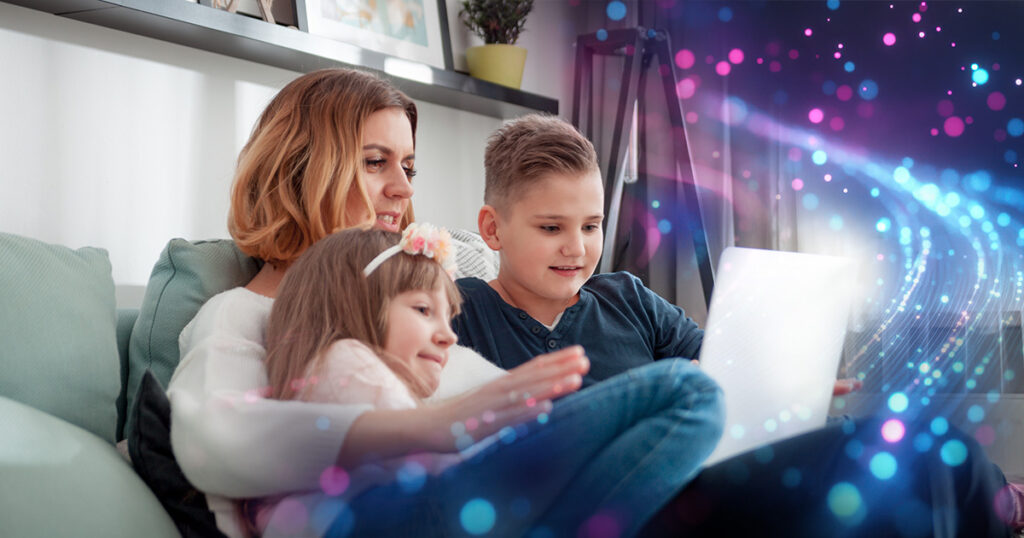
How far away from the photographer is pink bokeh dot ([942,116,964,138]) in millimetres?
2604

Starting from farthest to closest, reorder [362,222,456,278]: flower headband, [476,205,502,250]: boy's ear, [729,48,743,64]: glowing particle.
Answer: [729,48,743,64]: glowing particle
[476,205,502,250]: boy's ear
[362,222,456,278]: flower headband

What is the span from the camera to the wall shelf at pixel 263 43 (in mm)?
1659

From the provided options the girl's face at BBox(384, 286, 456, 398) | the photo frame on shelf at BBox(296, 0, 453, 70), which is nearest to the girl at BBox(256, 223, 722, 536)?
the girl's face at BBox(384, 286, 456, 398)

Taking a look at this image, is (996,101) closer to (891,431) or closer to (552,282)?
(552,282)

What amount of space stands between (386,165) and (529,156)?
0.76ft

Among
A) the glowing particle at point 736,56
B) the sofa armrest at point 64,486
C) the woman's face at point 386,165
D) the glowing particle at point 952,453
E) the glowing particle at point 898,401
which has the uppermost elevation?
the glowing particle at point 736,56

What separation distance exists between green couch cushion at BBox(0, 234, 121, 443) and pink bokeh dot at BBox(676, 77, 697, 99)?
91.3 inches

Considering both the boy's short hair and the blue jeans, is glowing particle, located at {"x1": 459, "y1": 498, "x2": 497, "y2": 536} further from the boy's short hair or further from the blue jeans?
the boy's short hair

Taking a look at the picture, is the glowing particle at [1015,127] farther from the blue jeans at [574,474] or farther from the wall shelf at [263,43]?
the blue jeans at [574,474]

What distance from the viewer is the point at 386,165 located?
1.39 meters

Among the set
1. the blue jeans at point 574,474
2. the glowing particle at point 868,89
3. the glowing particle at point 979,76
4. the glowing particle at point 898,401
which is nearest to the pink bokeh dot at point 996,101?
the glowing particle at point 979,76

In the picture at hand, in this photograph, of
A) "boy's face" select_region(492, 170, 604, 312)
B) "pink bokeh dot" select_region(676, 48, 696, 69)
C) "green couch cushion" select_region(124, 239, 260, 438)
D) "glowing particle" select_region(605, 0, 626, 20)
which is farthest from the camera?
"glowing particle" select_region(605, 0, 626, 20)

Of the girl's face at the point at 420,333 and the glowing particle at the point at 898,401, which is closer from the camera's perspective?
the girl's face at the point at 420,333

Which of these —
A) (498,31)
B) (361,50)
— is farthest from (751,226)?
(361,50)
